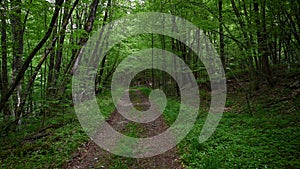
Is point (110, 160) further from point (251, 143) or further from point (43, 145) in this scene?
point (251, 143)

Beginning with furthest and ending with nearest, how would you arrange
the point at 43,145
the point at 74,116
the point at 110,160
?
the point at 74,116 < the point at 43,145 < the point at 110,160

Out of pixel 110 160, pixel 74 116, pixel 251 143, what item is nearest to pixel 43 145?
pixel 110 160

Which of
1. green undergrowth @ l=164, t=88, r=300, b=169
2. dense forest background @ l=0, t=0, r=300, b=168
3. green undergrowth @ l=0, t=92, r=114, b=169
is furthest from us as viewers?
green undergrowth @ l=0, t=92, r=114, b=169

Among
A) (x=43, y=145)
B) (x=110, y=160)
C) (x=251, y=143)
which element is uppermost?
(x=251, y=143)

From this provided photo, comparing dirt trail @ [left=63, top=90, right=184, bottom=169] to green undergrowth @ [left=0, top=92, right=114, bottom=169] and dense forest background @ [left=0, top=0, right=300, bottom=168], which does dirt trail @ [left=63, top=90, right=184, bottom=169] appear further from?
green undergrowth @ [left=0, top=92, right=114, bottom=169]

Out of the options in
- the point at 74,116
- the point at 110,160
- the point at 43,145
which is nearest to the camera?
the point at 110,160

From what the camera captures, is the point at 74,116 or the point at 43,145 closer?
the point at 43,145

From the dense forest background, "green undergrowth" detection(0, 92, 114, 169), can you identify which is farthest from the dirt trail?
"green undergrowth" detection(0, 92, 114, 169)

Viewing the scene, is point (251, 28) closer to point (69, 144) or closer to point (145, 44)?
point (69, 144)

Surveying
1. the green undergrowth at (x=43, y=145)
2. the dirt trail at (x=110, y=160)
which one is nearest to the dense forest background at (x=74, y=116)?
the green undergrowth at (x=43, y=145)

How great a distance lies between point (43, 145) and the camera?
7055 mm

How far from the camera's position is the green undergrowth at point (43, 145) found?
5984 mm

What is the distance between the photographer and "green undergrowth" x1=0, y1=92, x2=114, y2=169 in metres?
5.98

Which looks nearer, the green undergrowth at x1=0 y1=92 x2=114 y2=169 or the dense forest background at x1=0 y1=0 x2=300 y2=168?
the dense forest background at x1=0 y1=0 x2=300 y2=168
